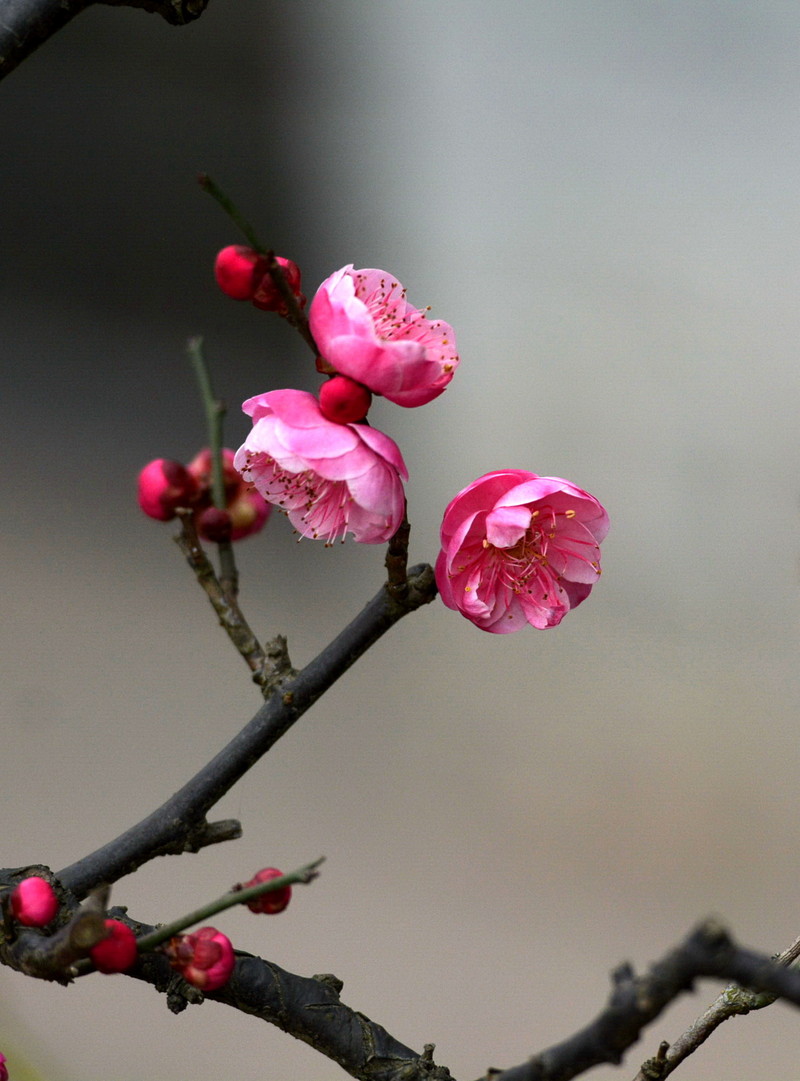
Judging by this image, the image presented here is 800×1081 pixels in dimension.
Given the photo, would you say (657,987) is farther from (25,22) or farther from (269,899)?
(25,22)

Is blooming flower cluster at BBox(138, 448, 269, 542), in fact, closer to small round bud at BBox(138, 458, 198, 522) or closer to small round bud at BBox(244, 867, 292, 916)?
small round bud at BBox(138, 458, 198, 522)

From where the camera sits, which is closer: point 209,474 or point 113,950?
point 113,950

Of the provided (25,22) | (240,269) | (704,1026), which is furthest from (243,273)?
(704,1026)

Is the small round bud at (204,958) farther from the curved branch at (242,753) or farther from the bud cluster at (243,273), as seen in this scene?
the bud cluster at (243,273)

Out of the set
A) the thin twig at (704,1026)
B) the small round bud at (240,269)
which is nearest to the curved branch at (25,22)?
the small round bud at (240,269)

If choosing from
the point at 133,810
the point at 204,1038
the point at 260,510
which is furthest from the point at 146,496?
the point at 133,810
